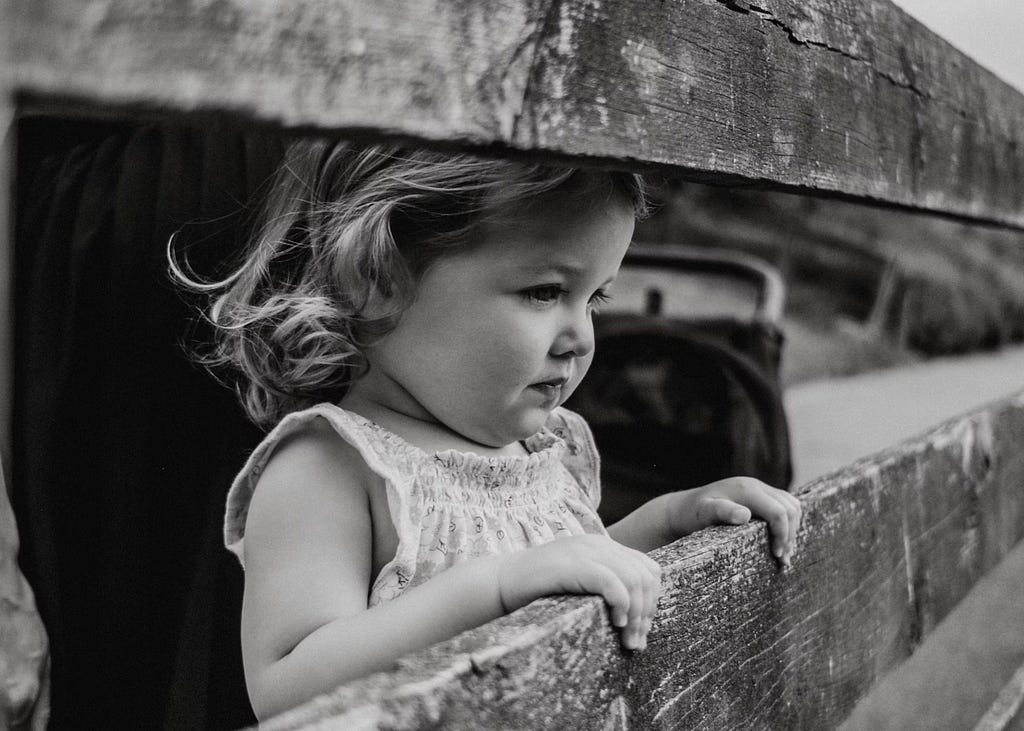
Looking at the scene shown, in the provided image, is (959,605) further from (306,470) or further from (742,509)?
(306,470)

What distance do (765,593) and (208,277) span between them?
0.94 m

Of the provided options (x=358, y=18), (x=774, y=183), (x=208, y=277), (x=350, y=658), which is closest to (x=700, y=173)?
(x=774, y=183)

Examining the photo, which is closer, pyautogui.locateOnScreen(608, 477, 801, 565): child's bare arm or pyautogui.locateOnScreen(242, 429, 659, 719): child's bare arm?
pyautogui.locateOnScreen(242, 429, 659, 719): child's bare arm

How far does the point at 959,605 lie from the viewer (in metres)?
2.93

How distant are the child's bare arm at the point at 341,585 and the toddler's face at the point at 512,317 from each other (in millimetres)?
149

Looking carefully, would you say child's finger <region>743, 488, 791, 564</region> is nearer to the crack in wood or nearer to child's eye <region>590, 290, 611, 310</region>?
child's eye <region>590, 290, 611, 310</region>

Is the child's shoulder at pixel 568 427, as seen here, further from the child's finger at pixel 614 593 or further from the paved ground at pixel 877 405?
the paved ground at pixel 877 405

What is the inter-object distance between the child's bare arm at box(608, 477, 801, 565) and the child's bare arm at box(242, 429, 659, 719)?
308 millimetres

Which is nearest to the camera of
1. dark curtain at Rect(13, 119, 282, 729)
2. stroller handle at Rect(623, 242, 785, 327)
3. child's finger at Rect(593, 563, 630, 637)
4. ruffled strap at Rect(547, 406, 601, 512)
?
child's finger at Rect(593, 563, 630, 637)

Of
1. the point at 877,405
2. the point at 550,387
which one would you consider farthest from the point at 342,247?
Result: the point at 877,405

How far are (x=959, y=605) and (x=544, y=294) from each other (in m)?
2.24

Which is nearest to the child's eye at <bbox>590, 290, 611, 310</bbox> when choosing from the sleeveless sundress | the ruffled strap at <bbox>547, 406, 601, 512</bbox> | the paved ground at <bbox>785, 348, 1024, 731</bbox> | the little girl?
the little girl

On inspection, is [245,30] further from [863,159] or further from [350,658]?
[863,159]

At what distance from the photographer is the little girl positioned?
1.11 m
